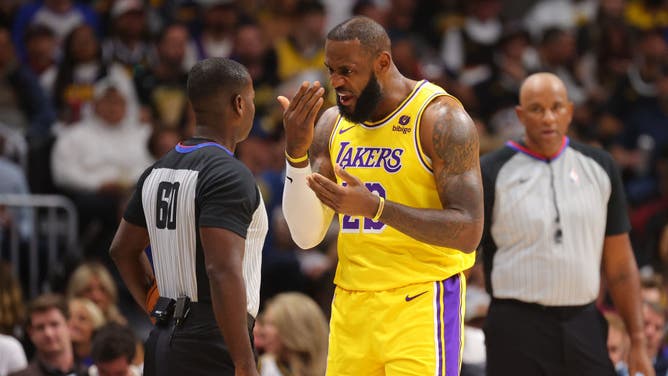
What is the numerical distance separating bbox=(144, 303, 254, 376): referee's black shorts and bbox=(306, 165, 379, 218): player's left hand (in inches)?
27.4

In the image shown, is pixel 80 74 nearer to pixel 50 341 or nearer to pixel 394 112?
pixel 50 341

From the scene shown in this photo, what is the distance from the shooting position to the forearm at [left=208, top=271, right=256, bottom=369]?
15.4 feet

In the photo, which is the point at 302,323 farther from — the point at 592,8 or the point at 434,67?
the point at 592,8

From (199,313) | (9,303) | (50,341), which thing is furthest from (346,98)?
(9,303)

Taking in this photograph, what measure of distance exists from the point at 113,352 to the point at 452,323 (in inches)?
105

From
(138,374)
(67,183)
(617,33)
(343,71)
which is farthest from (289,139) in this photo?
(617,33)

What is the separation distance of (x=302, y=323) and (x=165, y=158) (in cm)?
349

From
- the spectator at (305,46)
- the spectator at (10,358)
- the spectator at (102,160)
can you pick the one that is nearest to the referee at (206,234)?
the spectator at (10,358)

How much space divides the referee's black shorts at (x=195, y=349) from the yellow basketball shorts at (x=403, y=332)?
0.79 m

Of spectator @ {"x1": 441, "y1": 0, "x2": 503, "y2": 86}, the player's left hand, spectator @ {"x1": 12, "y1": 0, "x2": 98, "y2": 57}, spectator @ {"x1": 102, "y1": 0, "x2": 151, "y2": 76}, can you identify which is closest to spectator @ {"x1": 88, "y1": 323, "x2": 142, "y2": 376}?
the player's left hand

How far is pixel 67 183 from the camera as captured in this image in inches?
435

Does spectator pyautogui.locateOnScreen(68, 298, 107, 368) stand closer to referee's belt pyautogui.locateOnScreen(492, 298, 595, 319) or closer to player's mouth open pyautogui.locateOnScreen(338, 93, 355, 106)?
referee's belt pyautogui.locateOnScreen(492, 298, 595, 319)

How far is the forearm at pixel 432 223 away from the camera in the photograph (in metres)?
5.12

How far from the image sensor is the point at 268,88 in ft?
42.1
